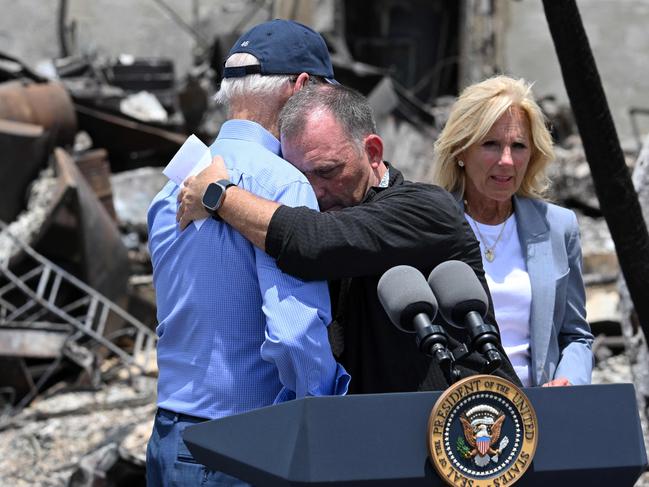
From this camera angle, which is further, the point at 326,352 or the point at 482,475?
the point at 326,352

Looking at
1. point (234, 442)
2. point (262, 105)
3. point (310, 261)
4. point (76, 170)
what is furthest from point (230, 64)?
point (76, 170)

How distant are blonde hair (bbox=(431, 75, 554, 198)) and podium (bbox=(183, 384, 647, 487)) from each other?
1.17 meters

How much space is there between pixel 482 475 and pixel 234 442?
0.50m

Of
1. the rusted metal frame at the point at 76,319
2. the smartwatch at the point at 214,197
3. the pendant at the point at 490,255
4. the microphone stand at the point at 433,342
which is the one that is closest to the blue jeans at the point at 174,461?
the smartwatch at the point at 214,197

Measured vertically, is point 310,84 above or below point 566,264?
above

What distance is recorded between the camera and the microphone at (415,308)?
2074mm

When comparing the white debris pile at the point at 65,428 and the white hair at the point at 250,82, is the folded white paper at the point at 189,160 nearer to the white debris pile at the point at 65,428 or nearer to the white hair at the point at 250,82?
the white hair at the point at 250,82

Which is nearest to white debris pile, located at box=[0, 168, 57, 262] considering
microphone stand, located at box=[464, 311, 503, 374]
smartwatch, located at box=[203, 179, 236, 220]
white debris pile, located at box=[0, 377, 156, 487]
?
white debris pile, located at box=[0, 377, 156, 487]

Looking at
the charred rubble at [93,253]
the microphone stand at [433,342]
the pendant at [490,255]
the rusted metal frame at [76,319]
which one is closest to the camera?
the microphone stand at [433,342]

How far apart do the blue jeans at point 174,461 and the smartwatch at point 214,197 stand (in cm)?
49

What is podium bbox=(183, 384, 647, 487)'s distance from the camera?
6.86ft

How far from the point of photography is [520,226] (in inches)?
128

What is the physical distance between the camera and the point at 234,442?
7.11 ft

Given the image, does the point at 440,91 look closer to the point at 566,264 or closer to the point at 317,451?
the point at 566,264
